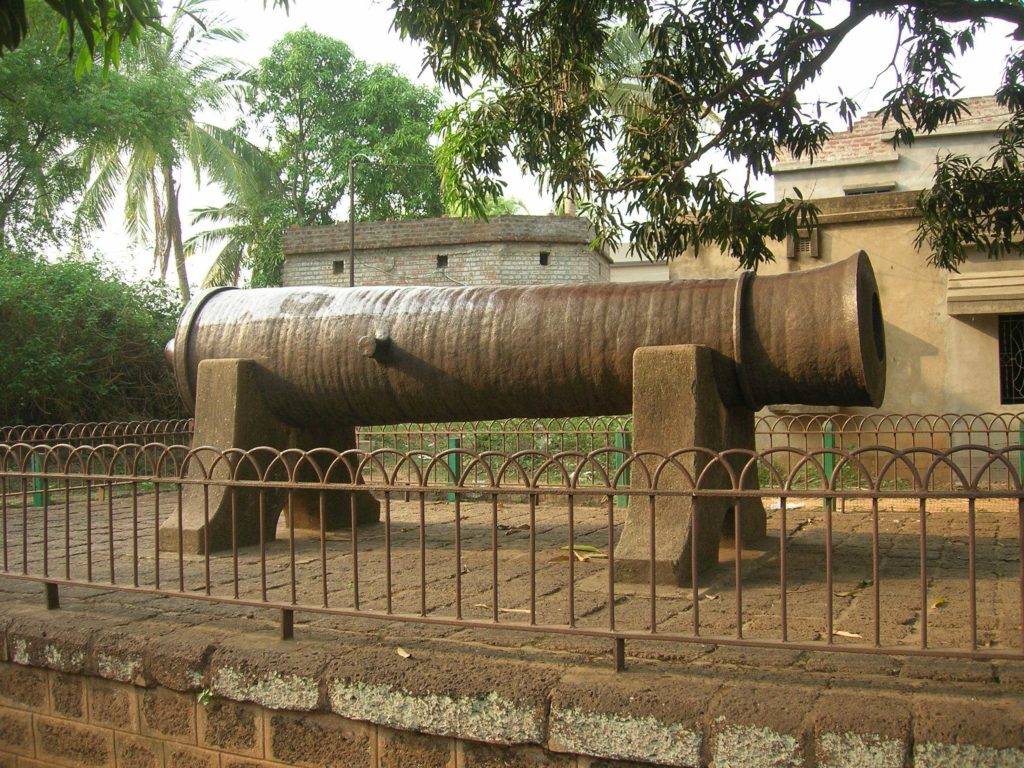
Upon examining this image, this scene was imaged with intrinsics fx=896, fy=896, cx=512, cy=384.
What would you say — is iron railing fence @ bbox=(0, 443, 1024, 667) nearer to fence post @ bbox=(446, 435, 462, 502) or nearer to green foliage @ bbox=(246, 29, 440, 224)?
fence post @ bbox=(446, 435, 462, 502)

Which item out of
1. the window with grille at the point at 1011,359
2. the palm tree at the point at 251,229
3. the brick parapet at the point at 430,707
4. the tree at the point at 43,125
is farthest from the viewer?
the palm tree at the point at 251,229

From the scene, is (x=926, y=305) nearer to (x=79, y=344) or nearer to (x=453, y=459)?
(x=453, y=459)

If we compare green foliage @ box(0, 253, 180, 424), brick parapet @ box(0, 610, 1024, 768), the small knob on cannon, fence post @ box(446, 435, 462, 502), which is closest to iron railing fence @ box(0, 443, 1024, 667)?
brick parapet @ box(0, 610, 1024, 768)

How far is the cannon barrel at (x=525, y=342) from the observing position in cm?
413

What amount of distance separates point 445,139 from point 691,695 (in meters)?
5.66

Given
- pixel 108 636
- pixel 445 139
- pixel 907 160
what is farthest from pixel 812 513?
pixel 907 160

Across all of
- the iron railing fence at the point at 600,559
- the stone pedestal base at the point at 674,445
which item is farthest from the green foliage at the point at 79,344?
the stone pedestal base at the point at 674,445

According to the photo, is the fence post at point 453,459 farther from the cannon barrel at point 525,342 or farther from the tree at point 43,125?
the tree at point 43,125

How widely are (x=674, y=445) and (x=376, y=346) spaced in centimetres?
176

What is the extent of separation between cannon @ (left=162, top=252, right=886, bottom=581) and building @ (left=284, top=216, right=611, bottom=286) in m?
11.0

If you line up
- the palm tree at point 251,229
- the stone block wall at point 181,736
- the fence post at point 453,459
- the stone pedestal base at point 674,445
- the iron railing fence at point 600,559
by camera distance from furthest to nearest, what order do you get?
1. the palm tree at point 251,229
2. the fence post at point 453,459
3. the stone pedestal base at point 674,445
4. the stone block wall at point 181,736
5. the iron railing fence at point 600,559

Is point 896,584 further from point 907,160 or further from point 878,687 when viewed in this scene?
point 907,160

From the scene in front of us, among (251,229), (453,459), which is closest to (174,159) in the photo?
(251,229)

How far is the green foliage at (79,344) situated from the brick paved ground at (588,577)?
5.48 meters
